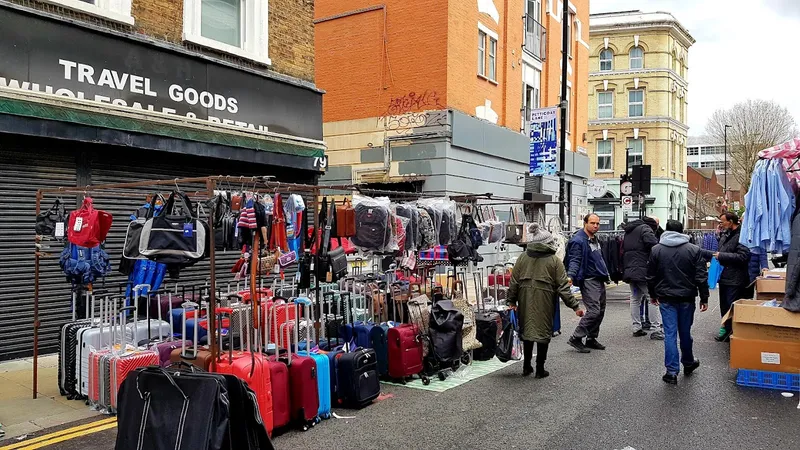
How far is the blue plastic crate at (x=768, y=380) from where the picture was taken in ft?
24.7

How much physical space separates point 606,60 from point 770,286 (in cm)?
4104

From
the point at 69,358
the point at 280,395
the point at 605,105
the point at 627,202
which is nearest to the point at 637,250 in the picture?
the point at 280,395

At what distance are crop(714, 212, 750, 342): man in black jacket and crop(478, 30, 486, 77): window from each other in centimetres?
1160

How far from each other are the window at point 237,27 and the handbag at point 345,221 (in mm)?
5502

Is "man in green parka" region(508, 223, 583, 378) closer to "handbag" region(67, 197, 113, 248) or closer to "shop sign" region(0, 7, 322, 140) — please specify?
"handbag" region(67, 197, 113, 248)

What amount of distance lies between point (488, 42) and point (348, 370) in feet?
54.5

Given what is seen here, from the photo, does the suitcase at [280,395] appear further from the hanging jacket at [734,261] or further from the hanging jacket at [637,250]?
the hanging jacket at [734,261]

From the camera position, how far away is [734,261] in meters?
10.2

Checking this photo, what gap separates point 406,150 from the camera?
1922cm

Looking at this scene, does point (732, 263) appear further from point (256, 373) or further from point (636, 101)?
point (636, 101)

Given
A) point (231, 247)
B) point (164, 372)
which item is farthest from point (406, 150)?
point (164, 372)

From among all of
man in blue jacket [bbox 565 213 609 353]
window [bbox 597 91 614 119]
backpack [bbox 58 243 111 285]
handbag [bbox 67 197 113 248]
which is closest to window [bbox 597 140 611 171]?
window [bbox 597 91 614 119]

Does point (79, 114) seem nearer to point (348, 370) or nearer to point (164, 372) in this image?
point (348, 370)

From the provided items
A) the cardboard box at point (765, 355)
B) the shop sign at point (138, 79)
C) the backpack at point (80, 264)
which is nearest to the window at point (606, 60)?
the shop sign at point (138, 79)
